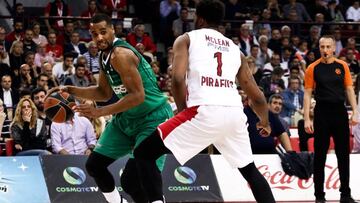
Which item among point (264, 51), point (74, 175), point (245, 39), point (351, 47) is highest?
point (245, 39)

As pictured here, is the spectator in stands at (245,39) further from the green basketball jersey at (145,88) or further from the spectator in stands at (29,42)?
the green basketball jersey at (145,88)

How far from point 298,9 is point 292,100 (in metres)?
5.47

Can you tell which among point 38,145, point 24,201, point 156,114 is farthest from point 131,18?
point 156,114

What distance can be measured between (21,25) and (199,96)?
11.3m

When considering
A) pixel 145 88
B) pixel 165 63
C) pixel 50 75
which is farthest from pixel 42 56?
pixel 145 88

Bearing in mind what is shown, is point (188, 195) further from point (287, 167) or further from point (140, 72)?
point (140, 72)

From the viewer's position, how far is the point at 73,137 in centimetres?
1241

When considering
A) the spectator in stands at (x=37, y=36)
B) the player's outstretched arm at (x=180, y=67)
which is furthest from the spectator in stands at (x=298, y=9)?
the player's outstretched arm at (x=180, y=67)

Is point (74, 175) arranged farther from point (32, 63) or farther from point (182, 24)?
point (182, 24)

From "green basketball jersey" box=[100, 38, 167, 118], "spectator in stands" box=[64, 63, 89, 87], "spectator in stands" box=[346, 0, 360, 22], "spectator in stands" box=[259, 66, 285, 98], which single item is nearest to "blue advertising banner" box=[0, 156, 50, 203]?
"green basketball jersey" box=[100, 38, 167, 118]

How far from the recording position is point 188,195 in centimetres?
1159

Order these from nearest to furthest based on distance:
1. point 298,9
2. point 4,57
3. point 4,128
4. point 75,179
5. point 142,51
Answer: point 75,179 → point 4,128 → point 4,57 → point 142,51 → point 298,9

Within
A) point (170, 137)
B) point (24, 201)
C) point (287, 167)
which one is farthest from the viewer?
point (287, 167)

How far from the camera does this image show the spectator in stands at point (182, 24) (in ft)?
62.5
